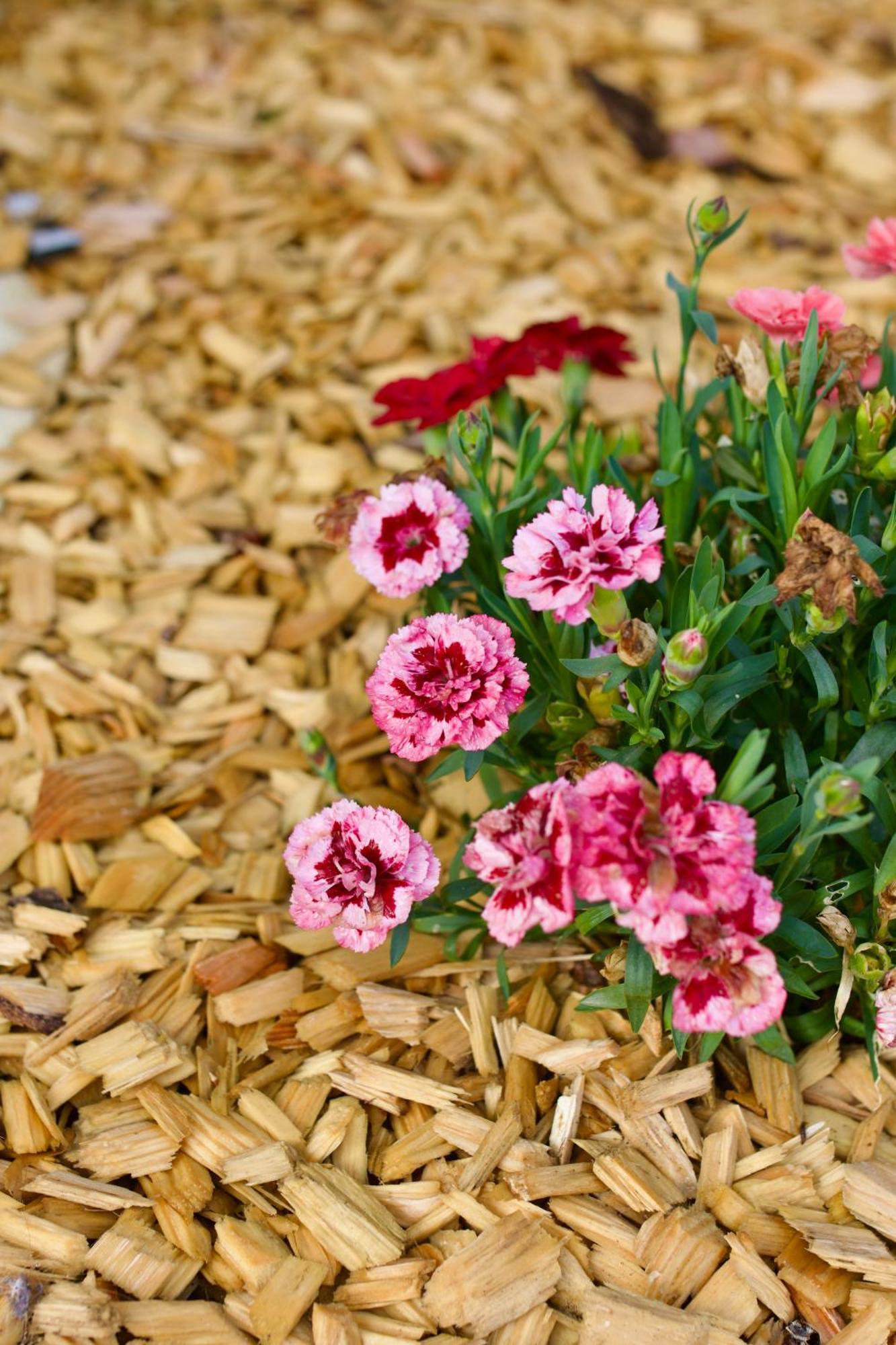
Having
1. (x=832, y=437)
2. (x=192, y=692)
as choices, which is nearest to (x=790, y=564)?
(x=832, y=437)

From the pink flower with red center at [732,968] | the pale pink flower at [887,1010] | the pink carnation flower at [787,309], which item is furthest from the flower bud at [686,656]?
the pink carnation flower at [787,309]

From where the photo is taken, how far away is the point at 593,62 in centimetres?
405

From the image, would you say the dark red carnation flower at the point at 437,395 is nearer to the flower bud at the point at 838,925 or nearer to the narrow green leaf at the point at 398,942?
the narrow green leaf at the point at 398,942

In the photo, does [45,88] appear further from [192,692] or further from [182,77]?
[192,692]

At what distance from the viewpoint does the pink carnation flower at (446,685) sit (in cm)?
165

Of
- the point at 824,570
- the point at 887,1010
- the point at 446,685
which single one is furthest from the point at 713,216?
the point at 887,1010

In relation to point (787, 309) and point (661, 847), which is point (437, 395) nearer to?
point (787, 309)

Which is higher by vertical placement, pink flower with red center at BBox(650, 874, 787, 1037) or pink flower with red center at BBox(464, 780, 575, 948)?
pink flower with red center at BBox(464, 780, 575, 948)

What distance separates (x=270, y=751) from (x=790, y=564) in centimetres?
118

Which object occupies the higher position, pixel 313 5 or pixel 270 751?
pixel 313 5

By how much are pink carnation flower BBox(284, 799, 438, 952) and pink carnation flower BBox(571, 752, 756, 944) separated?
33 cm

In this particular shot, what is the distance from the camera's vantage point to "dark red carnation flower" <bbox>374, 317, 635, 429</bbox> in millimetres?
2027

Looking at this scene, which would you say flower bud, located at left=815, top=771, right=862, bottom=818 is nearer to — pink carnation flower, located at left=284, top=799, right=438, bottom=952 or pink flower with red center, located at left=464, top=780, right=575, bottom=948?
pink flower with red center, located at left=464, top=780, right=575, bottom=948

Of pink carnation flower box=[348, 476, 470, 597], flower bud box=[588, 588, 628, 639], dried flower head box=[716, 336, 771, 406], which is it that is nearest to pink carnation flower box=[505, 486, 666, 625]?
flower bud box=[588, 588, 628, 639]
